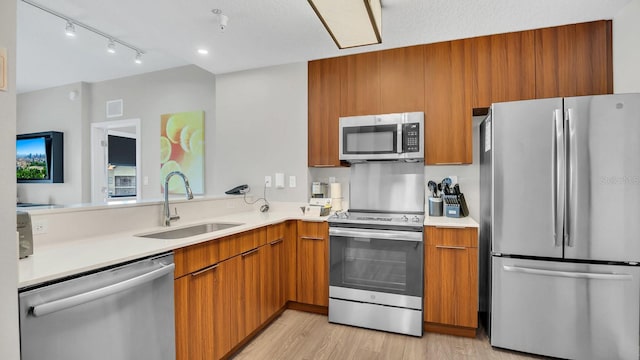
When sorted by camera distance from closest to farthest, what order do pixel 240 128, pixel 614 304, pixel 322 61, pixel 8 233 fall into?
pixel 8 233 < pixel 614 304 < pixel 322 61 < pixel 240 128

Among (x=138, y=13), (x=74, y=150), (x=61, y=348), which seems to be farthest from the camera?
(x=74, y=150)

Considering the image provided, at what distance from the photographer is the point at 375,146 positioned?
282 centimetres

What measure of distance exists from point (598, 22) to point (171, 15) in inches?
131

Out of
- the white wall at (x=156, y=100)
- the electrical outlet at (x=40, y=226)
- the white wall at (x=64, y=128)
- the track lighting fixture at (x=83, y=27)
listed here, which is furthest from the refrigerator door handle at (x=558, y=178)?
the white wall at (x=64, y=128)

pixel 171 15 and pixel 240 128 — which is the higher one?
pixel 171 15

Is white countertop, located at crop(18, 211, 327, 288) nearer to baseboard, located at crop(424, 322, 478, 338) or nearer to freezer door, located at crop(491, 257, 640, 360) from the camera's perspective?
baseboard, located at crop(424, 322, 478, 338)

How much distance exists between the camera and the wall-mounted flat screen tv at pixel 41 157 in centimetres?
454

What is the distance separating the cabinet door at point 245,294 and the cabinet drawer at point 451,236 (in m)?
1.36

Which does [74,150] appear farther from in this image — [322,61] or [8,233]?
[8,233]

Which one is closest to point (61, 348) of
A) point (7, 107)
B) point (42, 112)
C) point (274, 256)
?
point (7, 107)

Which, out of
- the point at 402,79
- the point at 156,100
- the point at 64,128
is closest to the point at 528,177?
the point at 402,79

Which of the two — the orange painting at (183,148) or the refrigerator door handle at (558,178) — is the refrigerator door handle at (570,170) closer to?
the refrigerator door handle at (558,178)

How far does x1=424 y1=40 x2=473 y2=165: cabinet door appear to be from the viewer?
2.69 metres

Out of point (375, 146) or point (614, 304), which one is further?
point (375, 146)
